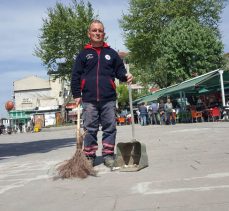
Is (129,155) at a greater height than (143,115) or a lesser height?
lesser

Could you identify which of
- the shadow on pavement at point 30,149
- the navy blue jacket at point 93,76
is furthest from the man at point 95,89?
the shadow on pavement at point 30,149

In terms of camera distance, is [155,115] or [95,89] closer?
[95,89]

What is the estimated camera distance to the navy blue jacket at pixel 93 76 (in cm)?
622

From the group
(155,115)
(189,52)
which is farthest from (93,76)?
(189,52)

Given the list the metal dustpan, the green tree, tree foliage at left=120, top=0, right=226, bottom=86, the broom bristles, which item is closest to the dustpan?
the metal dustpan

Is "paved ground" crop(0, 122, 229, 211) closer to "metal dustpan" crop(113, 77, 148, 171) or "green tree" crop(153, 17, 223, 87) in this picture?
"metal dustpan" crop(113, 77, 148, 171)

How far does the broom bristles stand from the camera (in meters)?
5.43

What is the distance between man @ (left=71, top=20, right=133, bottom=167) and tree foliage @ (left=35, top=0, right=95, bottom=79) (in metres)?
43.4

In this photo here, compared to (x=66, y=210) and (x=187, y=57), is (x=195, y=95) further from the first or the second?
(x=66, y=210)

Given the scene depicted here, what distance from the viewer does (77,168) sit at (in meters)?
5.48

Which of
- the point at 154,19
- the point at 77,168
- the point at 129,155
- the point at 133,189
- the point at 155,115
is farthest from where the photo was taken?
the point at 154,19

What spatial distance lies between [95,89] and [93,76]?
0.60 ft

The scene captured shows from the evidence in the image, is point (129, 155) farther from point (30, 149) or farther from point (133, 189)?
point (30, 149)

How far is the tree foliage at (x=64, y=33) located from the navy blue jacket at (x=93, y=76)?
43.4 metres
